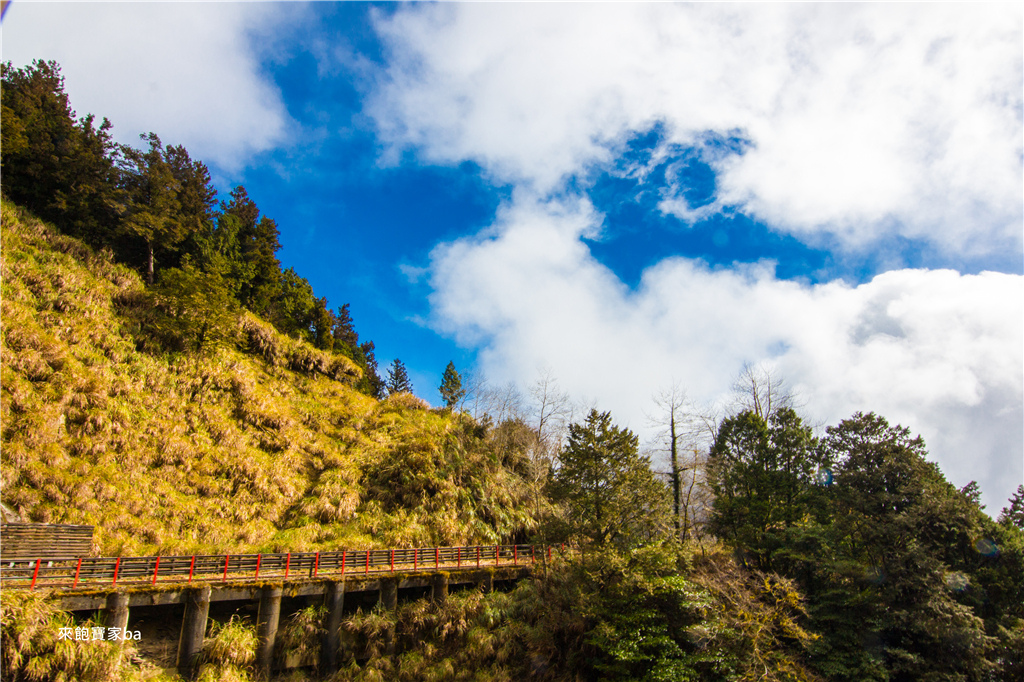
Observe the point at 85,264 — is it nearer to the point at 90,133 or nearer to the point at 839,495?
the point at 90,133

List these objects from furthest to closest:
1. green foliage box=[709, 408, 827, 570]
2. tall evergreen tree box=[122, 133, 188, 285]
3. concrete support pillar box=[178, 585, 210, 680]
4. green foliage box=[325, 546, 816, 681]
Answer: tall evergreen tree box=[122, 133, 188, 285] < green foliage box=[709, 408, 827, 570] < green foliage box=[325, 546, 816, 681] < concrete support pillar box=[178, 585, 210, 680]

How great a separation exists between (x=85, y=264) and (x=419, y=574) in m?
28.5

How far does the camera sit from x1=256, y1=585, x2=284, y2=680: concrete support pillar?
55.1ft

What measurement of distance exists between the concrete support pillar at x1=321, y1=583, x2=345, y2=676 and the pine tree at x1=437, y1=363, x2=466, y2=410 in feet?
72.4

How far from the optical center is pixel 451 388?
50.7 metres

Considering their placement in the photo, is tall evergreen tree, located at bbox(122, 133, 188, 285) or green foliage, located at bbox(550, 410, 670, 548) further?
tall evergreen tree, located at bbox(122, 133, 188, 285)

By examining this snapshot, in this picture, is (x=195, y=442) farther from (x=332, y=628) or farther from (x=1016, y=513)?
(x=1016, y=513)

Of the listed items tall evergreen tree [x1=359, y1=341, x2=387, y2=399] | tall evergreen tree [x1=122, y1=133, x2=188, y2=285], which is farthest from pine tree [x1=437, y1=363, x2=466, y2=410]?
tall evergreen tree [x1=122, y1=133, x2=188, y2=285]

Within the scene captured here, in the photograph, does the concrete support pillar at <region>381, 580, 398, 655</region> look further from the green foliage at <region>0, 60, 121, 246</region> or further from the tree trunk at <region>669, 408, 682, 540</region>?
the green foliage at <region>0, 60, 121, 246</region>

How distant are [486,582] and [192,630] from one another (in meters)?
12.8

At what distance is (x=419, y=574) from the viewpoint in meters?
21.5

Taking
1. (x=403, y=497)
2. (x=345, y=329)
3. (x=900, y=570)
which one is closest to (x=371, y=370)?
(x=345, y=329)

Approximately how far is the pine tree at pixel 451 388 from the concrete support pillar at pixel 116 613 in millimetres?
26941

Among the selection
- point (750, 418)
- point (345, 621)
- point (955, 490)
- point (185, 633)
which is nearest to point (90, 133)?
point (185, 633)
